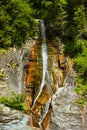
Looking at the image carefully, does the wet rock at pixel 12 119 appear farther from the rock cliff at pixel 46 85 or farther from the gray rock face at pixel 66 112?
the gray rock face at pixel 66 112

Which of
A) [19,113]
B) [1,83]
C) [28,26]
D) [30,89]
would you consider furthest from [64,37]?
[19,113]

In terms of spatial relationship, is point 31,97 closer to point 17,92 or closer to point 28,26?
point 17,92

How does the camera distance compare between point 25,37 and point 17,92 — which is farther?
point 25,37

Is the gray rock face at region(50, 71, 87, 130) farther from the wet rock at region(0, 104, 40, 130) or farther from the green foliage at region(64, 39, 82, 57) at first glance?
the green foliage at region(64, 39, 82, 57)

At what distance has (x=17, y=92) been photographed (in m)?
16.7

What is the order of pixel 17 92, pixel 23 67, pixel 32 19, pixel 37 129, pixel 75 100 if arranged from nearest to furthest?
pixel 37 129, pixel 75 100, pixel 17 92, pixel 23 67, pixel 32 19

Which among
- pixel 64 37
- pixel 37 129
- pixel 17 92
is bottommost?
pixel 37 129

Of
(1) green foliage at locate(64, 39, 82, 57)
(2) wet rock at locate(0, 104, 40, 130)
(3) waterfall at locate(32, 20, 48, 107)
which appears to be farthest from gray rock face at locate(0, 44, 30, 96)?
(1) green foliage at locate(64, 39, 82, 57)

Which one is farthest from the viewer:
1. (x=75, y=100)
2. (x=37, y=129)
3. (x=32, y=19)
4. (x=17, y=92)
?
(x=32, y=19)

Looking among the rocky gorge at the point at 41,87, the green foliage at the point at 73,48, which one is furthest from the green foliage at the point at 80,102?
the green foliage at the point at 73,48

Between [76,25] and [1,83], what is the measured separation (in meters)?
5.45

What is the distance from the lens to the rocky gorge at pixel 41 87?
48.2 ft

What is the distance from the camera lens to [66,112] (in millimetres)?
15070

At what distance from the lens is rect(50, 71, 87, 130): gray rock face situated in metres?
14.7
